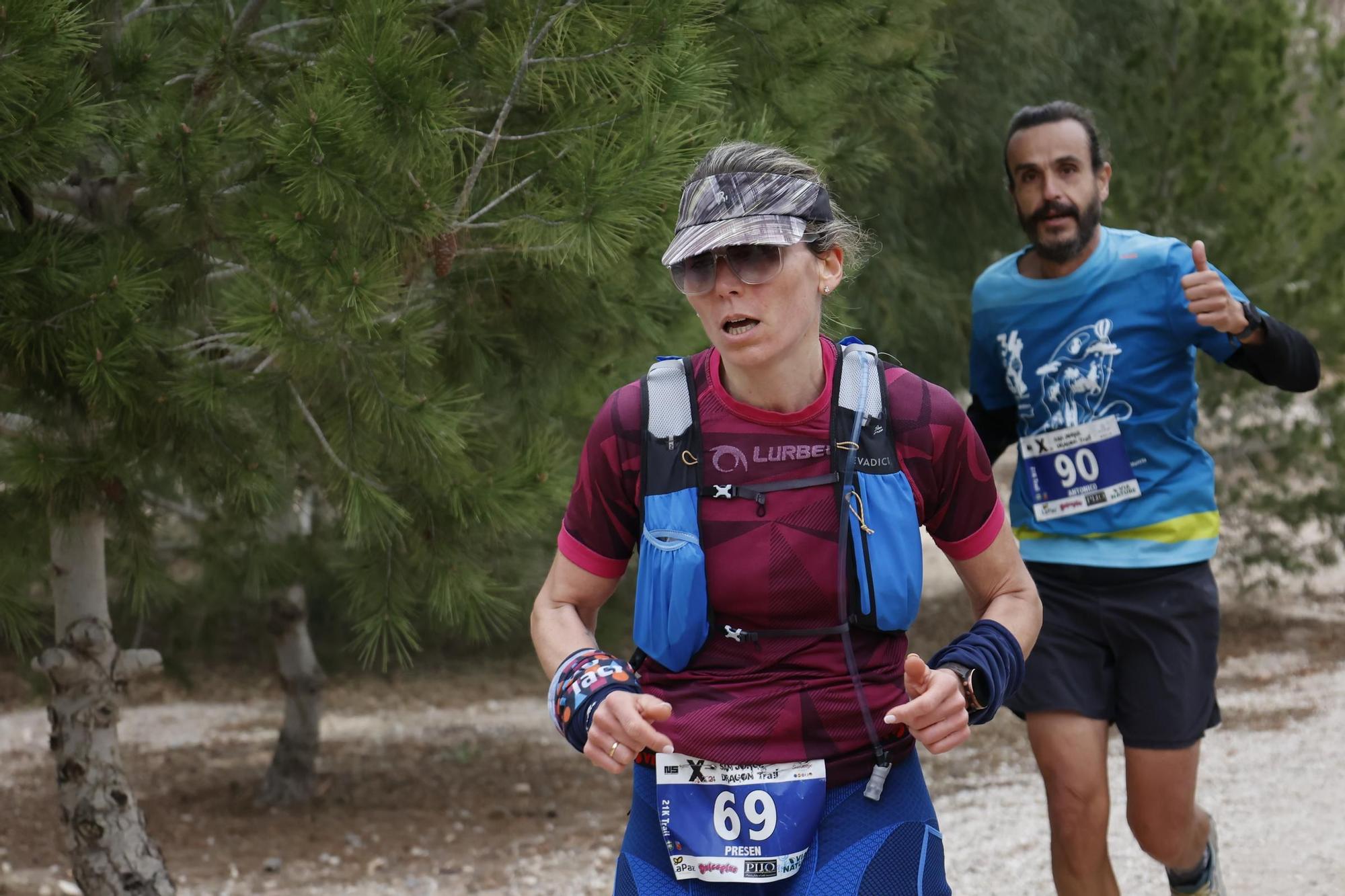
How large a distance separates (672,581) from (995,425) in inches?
75.8

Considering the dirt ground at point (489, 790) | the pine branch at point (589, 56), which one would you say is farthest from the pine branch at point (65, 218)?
the dirt ground at point (489, 790)

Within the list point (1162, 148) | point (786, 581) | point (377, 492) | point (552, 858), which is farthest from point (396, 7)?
point (1162, 148)

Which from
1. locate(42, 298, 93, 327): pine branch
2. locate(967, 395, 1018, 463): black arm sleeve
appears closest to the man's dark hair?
locate(967, 395, 1018, 463): black arm sleeve

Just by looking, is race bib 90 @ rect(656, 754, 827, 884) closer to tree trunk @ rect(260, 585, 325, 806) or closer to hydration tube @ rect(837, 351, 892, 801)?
hydration tube @ rect(837, 351, 892, 801)

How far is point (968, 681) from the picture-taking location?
226 cm

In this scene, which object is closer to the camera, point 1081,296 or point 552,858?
point 1081,296

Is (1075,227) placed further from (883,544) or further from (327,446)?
(327,446)

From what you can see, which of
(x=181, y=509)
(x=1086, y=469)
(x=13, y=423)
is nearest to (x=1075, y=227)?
(x=1086, y=469)

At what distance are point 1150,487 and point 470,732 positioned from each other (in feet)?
23.6

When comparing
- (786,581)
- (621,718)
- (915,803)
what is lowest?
(915,803)

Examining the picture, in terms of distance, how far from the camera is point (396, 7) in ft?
11.7

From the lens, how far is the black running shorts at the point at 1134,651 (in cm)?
380

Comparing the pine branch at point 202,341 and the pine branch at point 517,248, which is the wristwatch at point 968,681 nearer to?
the pine branch at point 517,248

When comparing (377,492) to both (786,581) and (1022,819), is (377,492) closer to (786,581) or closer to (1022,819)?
(786,581)
